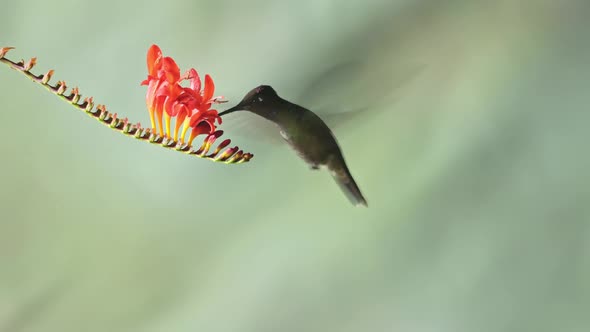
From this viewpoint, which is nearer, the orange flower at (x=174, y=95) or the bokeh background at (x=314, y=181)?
the orange flower at (x=174, y=95)

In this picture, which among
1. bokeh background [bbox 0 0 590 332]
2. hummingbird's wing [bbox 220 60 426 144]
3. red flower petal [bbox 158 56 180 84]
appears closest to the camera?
red flower petal [bbox 158 56 180 84]

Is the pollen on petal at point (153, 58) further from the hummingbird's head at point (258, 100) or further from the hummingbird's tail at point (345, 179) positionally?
the hummingbird's tail at point (345, 179)

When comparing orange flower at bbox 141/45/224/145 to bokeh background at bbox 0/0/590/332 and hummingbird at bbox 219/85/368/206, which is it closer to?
hummingbird at bbox 219/85/368/206

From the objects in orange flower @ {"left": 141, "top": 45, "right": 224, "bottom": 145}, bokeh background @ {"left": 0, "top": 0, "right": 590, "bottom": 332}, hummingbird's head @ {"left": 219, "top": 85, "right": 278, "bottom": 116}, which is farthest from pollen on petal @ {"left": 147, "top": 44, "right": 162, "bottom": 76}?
bokeh background @ {"left": 0, "top": 0, "right": 590, "bottom": 332}

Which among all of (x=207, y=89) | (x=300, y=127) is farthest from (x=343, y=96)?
(x=207, y=89)

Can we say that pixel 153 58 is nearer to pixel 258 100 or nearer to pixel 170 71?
pixel 170 71

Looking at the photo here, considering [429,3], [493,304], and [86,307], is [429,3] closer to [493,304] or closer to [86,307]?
[493,304]

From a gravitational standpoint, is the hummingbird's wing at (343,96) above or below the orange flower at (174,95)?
above

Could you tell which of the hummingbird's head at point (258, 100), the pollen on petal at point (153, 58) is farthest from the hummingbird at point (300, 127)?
the pollen on petal at point (153, 58)
